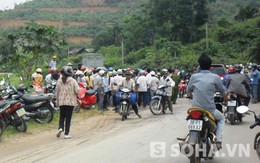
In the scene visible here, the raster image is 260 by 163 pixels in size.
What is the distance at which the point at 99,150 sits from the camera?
8906 millimetres

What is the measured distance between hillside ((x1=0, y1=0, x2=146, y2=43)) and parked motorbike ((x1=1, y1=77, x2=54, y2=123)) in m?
79.3

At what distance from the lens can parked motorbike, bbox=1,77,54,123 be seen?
12.2m

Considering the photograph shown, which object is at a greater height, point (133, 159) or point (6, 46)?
point (6, 46)

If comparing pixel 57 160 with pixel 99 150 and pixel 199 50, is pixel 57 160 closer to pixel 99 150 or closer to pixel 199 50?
pixel 99 150

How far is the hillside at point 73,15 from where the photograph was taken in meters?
98.6

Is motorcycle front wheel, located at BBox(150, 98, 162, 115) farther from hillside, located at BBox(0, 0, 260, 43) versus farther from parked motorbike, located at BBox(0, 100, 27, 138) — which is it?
hillside, located at BBox(0, 0, 260, 43)

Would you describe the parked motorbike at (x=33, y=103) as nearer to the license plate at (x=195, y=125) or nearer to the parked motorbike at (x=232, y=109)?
the parked motorbike at (x=232, y=109)

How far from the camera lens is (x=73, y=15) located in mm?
110812

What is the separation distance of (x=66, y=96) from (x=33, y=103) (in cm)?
220

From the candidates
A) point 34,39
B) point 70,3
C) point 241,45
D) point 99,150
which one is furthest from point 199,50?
point 70,3

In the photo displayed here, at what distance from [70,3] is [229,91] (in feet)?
389

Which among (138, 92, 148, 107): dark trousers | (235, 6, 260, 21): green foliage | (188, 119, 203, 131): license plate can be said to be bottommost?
(138, 92, 148, 107): dark trousers

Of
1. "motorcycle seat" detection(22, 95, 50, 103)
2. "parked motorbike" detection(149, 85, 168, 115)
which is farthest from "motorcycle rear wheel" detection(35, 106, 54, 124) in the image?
"parked motorbike" detection(149, 85, 168, 115)

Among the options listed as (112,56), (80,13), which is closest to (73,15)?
(80,13)
